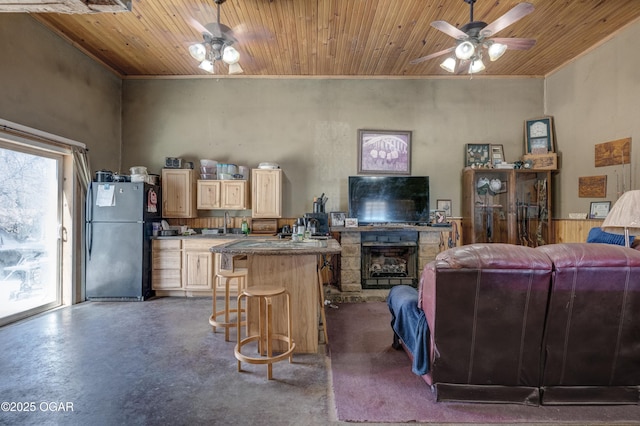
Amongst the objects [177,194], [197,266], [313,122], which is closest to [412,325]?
[197,266]

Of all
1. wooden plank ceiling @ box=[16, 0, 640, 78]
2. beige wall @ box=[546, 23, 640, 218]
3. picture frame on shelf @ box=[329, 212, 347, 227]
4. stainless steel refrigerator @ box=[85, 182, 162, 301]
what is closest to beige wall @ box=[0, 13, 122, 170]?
wooden plank ceiling @ box=[16, 0, 640, 78]

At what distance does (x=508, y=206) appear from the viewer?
468cm

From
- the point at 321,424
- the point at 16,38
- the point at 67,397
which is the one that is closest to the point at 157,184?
the point at 16,38

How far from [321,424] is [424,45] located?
175 inches

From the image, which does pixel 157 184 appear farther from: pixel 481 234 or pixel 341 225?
pixel 481 234

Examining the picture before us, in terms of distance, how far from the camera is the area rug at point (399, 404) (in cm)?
179

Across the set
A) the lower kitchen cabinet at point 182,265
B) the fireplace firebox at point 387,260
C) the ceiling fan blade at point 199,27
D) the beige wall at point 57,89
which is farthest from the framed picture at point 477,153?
the beige wall at point 57,89

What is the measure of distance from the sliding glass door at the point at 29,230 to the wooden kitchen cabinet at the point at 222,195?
181 centimetres

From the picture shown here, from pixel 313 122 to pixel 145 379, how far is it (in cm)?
411

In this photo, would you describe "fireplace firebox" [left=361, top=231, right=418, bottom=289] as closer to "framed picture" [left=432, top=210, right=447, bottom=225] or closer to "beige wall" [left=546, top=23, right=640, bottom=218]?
"framed picture" [left=432, top=210, right=447, bottom=225]

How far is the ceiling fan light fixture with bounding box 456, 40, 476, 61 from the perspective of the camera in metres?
3.11

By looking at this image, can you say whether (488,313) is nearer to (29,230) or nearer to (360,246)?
(360,246)

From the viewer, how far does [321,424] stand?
1.77 metres

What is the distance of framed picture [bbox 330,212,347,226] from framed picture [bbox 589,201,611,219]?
3.43 m
